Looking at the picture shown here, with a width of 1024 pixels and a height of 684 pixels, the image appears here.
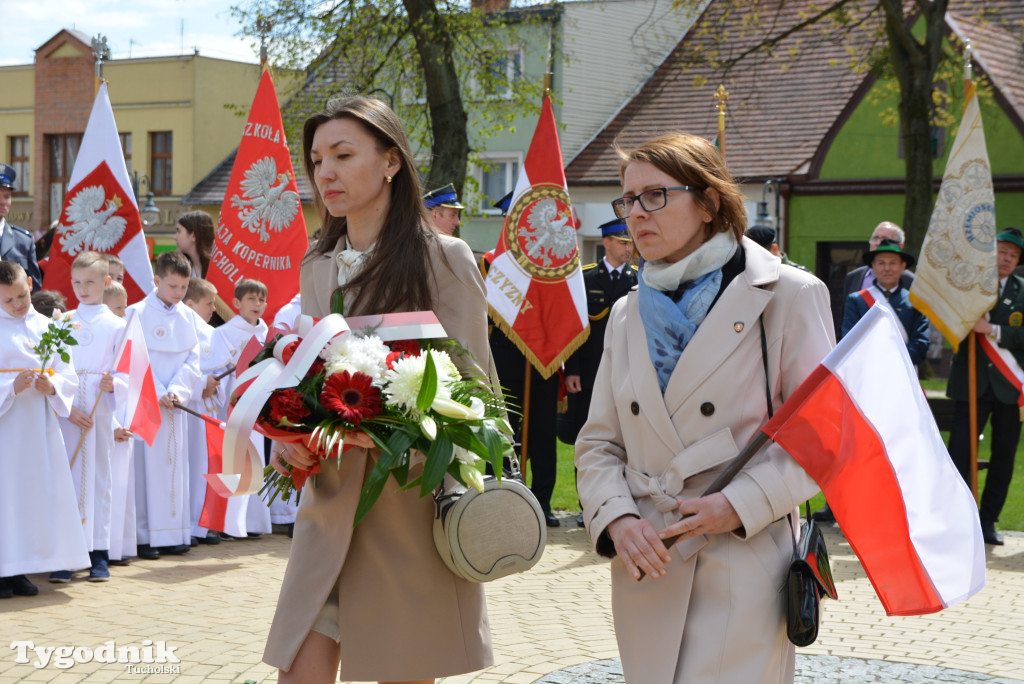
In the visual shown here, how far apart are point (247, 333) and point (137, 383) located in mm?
1596

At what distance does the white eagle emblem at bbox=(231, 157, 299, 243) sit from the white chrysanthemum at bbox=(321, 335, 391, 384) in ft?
24.9

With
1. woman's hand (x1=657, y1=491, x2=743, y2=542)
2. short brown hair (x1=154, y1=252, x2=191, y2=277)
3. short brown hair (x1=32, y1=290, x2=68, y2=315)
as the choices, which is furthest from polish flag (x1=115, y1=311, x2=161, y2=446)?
woman's hand (x1=657, y1=491, x2=743, y2=542)

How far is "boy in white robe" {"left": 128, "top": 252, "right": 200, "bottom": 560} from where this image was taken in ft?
29.3

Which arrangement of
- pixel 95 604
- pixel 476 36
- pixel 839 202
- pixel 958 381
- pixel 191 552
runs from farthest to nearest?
pixel 839 202
pixel 476 36
pixel 958 381
pixel 191 552
pixel 95 604

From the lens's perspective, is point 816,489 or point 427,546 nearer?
point 816,489

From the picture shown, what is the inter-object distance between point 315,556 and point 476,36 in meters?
17.6

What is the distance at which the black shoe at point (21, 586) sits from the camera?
737cm

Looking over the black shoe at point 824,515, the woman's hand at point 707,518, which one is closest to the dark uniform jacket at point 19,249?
the black shoe at point 824,515

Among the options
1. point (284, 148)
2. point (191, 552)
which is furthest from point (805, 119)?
point (191, 552)

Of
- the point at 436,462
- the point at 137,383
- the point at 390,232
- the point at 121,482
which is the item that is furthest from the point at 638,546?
the point at 121,482

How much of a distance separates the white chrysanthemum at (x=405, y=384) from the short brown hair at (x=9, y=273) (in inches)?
191

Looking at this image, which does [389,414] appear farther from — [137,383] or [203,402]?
[203,402]

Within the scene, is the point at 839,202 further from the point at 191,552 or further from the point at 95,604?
the point at 95,604

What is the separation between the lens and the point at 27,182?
142 ft
